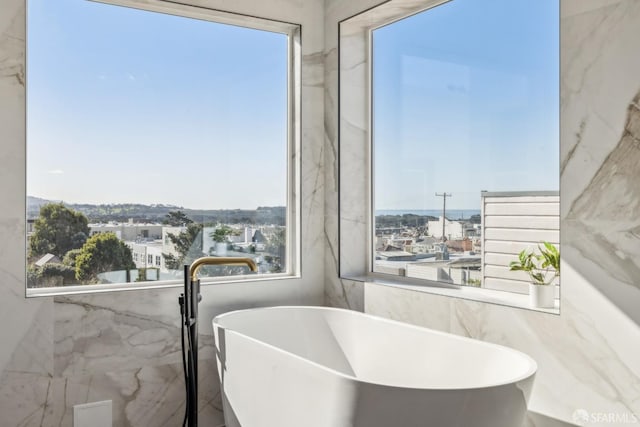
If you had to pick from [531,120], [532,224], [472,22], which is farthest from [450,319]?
[472,22]

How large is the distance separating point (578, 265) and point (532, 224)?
1.53 ft

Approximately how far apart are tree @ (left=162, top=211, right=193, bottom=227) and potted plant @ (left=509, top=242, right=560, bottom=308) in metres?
1.79

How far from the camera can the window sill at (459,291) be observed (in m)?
2.55

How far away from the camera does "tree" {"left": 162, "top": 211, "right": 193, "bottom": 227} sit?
3.29 metres

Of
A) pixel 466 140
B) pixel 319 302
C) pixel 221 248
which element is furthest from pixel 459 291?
pixel 221 248

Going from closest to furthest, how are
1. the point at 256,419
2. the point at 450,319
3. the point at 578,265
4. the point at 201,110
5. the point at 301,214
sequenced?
the point at 578,265, the point at 256,419, the point at 450,319, the point at 201,110, the point at 301,214

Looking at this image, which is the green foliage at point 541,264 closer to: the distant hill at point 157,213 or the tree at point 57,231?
the distant hill at point 157,213

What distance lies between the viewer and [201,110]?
338 centimetres

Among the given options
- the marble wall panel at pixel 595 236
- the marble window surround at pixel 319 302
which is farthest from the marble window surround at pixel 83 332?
the marble wall panel at pixel 595 236

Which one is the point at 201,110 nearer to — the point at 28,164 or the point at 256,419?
the point at 28,164

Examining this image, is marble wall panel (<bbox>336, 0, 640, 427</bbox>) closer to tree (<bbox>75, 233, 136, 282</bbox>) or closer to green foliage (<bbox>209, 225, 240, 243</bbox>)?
green foliage (<bbox>209, 225, 240, 243</bbox>)

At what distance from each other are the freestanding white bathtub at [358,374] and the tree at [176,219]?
24.6 inches

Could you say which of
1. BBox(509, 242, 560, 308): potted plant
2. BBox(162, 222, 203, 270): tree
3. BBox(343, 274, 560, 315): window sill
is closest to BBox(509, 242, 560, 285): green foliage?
BBox(509, 242, 560, 308): potted plant

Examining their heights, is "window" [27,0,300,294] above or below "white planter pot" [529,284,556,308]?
above
